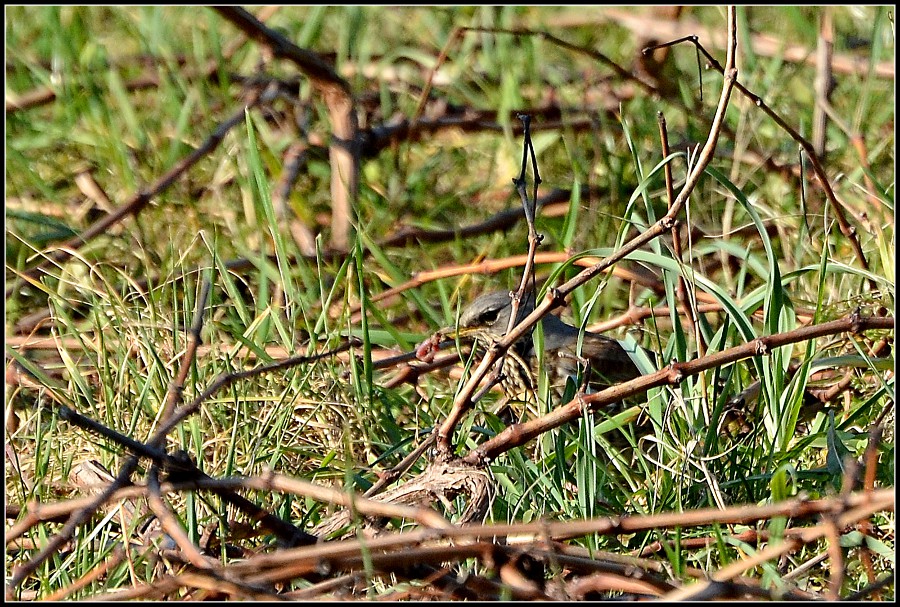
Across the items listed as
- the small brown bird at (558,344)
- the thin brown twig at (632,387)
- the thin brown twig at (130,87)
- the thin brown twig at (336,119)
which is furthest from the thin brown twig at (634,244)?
the thin brown twig at (130,87)

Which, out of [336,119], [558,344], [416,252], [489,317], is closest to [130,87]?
[336,119]

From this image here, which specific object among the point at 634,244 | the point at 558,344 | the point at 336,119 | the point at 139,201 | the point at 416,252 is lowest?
the point at 558,344

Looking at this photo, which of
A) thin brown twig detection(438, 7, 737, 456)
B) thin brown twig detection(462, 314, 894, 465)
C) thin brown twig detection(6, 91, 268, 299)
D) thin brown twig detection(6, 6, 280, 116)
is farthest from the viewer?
thin brown twig detection(6, 6, 280, 116)

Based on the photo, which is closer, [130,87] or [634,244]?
[634,244]

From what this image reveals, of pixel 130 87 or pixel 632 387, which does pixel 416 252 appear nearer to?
pixel 130 87

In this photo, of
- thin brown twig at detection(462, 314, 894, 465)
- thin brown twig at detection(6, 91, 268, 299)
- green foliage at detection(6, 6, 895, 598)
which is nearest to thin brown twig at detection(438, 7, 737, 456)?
thin brown twig at detection(462, 314, 894, 465)

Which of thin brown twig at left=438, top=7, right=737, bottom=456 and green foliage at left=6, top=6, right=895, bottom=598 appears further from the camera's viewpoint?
green foliage at left=6, top=6, right=895, bottom=598

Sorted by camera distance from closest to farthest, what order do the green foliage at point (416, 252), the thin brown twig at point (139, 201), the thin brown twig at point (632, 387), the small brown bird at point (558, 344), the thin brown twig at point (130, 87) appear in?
the thin brown twig at point (632, 387) < the green foliage at point (416, 252) < the small brown bird at point (558, 344) < the thin brown twig at point (139, 201) < the thin brown twig at point (130, 87)

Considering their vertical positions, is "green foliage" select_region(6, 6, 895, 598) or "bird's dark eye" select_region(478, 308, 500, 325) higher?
"green foliage" select_region(6, 6, 895, 598)

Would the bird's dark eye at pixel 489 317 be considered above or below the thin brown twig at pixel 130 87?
below

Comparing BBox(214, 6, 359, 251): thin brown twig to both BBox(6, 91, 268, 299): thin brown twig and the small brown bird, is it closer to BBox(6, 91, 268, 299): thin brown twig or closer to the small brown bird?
BBox(6, 91, 268, 299): thin brown twig

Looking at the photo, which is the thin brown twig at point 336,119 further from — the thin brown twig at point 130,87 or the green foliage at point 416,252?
the thin brown twig at point 130,87

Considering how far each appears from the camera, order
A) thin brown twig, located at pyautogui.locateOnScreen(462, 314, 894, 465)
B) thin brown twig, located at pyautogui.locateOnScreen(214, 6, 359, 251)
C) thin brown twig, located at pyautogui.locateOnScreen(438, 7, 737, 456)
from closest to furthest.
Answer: thin brown twig, located at pyautogui.locateOnScreen(438, 7, 737, 456), thin brown twig, located at pyautogui.locateOnScreen(462, 314, 894, 465), thin brown twig, located at pyautogui.locateOnScreen(214, 6, 359, 251)

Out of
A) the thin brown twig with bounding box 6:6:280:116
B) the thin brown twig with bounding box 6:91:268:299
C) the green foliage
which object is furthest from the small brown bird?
the thin brown twig with bounding box 6:6:280:116
